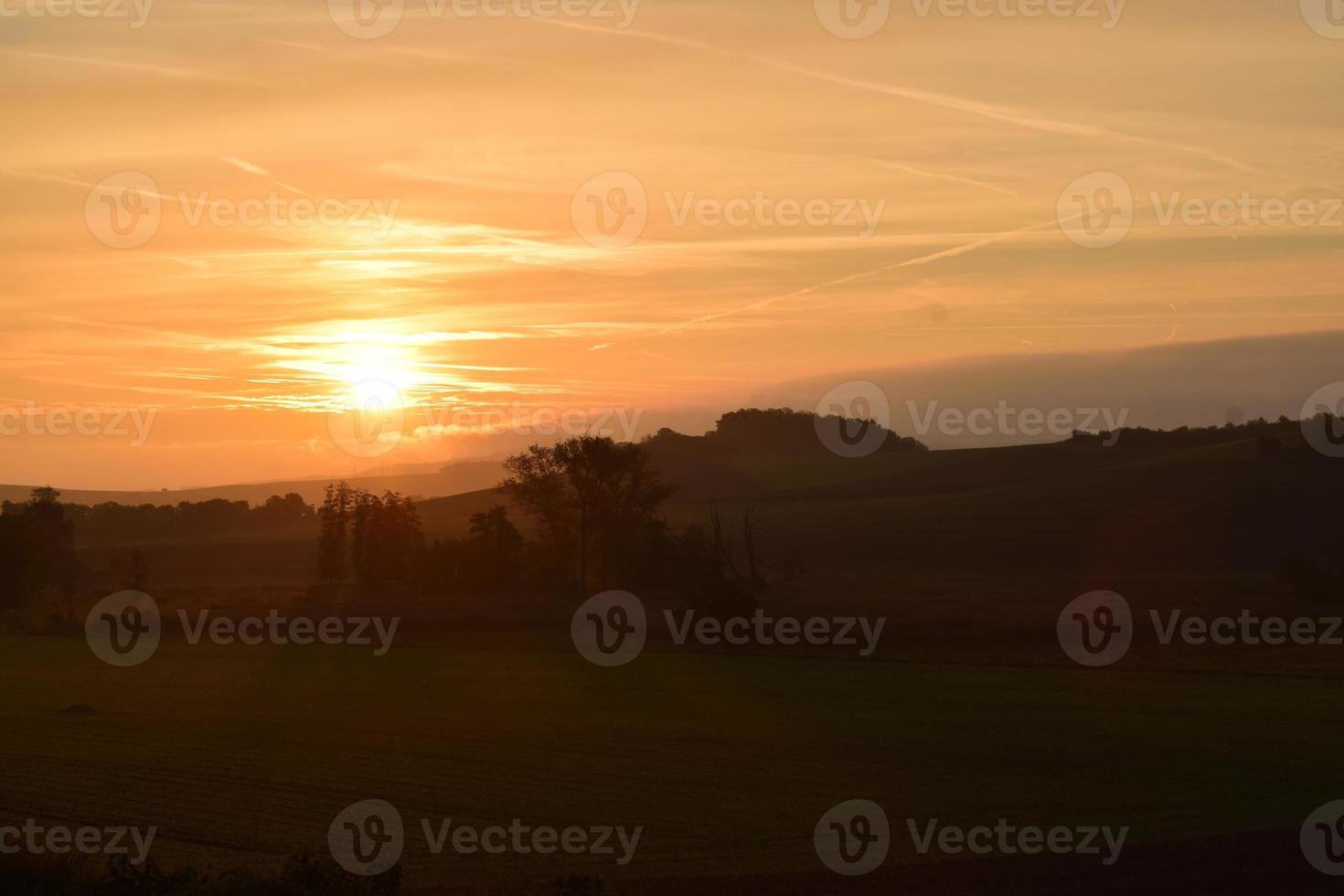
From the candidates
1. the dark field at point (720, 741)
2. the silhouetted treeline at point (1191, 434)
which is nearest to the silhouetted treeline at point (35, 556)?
the dark field at point (720, 741)

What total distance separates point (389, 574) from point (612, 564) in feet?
58.1

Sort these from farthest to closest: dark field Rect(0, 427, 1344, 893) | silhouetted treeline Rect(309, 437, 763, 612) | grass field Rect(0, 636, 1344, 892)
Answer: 1. silhouetted treeline Rect(309, 437, 763, 612)
2. grass field Rect(0, 636, 1344, 892)
3. dark field Rect(0, 427, 1344, 893)

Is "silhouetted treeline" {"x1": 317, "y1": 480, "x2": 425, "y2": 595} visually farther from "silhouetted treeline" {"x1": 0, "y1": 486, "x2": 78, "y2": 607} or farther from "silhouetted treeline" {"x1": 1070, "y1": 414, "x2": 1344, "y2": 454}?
"silhouetted treeline" {"x1": 1070, "y1": 414, "x2": 1344, "y2": 454}

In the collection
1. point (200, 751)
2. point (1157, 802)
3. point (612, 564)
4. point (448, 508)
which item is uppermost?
point (448, 508)

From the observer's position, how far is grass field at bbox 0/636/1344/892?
22094 millimetres

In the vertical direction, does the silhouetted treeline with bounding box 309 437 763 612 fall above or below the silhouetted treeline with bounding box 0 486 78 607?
above

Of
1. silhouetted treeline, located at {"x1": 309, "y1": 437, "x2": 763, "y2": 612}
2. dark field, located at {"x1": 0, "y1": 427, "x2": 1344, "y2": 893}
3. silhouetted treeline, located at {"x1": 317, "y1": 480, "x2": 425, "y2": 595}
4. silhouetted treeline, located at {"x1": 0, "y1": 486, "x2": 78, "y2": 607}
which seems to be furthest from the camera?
silhouetted treeline, located at {"x1": 317, "y1": 480, "x2": 425, "y2": 595}

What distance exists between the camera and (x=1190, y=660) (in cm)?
4753

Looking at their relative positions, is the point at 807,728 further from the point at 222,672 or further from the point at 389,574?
the point at 389,574

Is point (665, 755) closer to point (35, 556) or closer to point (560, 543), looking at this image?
point (560, 543)

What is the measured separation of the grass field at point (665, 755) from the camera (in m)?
22.1

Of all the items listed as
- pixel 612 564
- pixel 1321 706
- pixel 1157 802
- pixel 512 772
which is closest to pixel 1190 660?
pixel 1321 706

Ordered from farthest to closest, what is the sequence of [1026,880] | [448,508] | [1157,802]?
[448,508], [1157,802], [1026,880]

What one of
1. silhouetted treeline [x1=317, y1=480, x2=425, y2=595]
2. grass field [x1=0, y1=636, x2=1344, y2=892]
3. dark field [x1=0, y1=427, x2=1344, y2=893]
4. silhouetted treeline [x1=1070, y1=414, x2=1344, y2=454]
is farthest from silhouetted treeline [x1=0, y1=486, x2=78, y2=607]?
silhouetted treeline [x1=1070, y1=414, x2=1344, y2=454]
